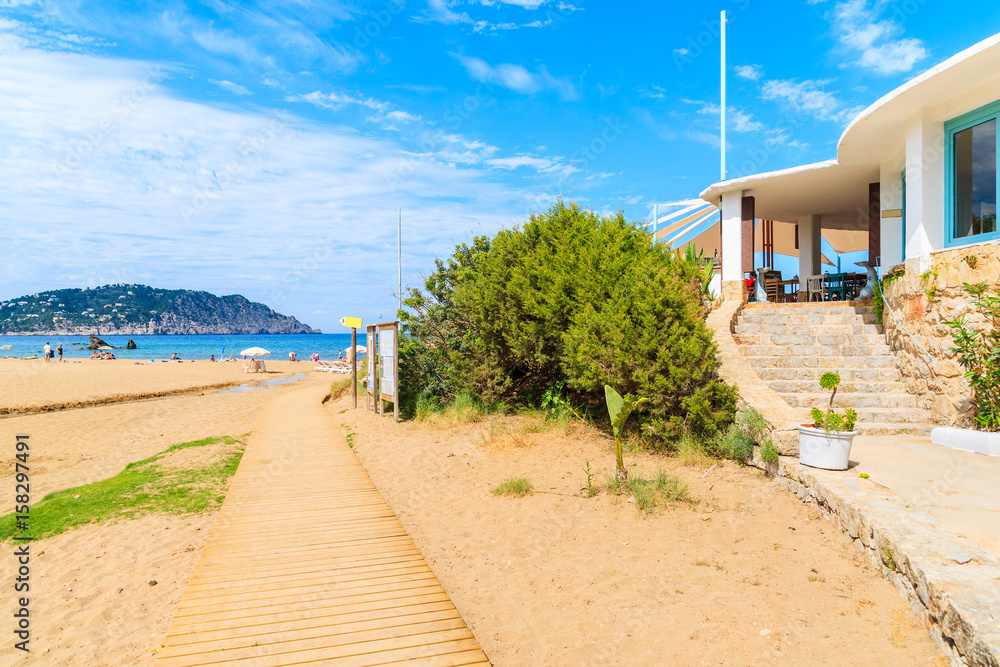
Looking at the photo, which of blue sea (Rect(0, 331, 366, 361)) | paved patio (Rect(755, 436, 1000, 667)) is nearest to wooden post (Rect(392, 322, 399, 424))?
paved patio (Rect(755, 436, 1000, 667))

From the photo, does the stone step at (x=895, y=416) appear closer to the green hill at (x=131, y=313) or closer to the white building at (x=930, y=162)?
the white building at (x=930, y=162)

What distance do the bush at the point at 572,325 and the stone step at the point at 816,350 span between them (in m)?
1.61

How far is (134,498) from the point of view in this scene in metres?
6.57

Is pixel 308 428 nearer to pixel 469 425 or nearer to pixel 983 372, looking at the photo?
pixel 469 425

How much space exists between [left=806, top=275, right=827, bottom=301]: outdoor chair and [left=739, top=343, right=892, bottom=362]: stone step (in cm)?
515

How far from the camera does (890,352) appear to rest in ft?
27.0

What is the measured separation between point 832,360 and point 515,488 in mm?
5466

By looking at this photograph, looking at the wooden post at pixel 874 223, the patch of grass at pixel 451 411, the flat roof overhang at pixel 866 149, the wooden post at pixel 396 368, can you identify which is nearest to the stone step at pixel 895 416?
the flat roof overhang at pixel 866 149

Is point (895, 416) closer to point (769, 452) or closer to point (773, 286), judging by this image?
point (769, 452)

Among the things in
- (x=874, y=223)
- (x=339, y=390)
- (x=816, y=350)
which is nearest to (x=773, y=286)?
(x=874, y=223)

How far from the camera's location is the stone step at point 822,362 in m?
7.95

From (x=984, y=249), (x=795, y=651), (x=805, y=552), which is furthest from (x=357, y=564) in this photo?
(x=984, y=249)

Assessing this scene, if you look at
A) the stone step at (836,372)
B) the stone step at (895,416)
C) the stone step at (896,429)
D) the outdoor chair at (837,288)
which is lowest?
the stone step at (896,429)

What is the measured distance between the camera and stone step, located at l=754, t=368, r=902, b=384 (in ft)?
25.2
